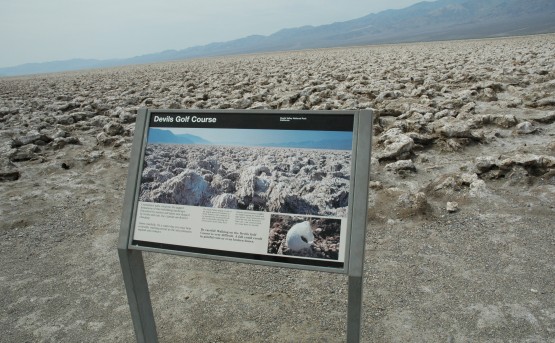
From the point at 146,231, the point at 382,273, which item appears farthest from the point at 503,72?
the point at 146,231

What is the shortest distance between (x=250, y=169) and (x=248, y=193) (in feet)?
0.42

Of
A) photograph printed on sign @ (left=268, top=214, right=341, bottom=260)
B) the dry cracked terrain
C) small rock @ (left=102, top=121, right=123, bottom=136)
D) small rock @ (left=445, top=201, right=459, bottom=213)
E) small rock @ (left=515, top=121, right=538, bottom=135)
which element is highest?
photograph printed on sign @ (left=268, top=214, right=341, bottom=260)

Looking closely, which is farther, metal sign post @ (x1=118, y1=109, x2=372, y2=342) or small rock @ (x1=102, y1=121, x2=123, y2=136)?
small rock @ (x1=102, y1=121, x2=123, y2=136)

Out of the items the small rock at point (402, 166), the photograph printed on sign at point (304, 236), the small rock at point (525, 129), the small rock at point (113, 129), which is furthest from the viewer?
the small rock at point (113, 129)

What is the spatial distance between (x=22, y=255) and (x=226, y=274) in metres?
1.85

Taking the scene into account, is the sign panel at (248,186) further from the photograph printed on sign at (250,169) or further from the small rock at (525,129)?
the small rock at (525,129)

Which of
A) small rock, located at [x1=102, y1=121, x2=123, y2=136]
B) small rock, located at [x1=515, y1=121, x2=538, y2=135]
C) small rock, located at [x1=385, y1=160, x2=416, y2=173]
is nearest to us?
small rock, located at [x1=385, y1=160, x2=416, y2=173]

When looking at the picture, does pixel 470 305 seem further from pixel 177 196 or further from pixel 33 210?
pixel 33 210

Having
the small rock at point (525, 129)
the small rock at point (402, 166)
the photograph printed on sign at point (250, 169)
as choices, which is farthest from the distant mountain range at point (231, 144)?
the small rock at point (525, 129)

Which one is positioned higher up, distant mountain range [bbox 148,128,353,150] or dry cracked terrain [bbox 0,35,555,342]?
distant mountain range [bbox 148,128,353,150]

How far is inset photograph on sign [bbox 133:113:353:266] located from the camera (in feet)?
6.38

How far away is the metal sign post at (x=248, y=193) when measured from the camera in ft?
6.26

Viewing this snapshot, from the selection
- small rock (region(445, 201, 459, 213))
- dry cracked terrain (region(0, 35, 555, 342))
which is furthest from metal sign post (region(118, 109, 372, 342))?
small rock (region(445, 201, 459, 213))

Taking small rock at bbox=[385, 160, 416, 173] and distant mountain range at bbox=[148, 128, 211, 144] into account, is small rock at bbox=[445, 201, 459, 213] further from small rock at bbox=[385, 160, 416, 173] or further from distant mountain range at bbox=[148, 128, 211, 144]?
distant mountain range at bbox=[148, 128, 211, 144]
